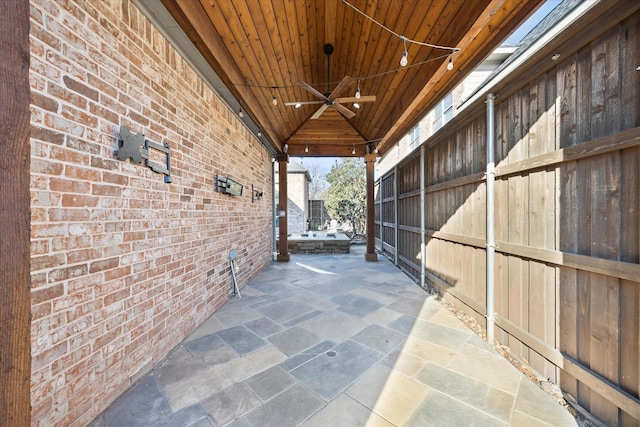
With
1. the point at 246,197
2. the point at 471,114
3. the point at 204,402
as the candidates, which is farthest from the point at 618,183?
the point at 246,197

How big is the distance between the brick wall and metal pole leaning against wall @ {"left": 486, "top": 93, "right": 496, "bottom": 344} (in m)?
3.11

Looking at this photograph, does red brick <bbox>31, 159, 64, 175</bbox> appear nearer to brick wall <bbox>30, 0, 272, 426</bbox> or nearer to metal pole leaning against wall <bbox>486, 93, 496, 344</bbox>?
brick wall <bbox>30, 0, 272, 426</bbox>

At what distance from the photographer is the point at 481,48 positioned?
102 inches

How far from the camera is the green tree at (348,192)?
10.5 meters

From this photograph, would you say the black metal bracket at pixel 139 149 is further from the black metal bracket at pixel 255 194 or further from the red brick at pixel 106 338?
the black metal bracket at pixel 255 194

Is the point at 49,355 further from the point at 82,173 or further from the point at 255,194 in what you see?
the point at 255,194

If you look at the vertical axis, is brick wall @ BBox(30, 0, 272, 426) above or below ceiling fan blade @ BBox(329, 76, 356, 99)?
below

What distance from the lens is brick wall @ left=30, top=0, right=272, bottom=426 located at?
1.34 metres

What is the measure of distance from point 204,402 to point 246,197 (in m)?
3.46

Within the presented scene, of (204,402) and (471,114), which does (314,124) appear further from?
(204,402)

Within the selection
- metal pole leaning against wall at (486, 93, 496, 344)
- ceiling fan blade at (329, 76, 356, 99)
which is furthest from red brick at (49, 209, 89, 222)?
metal pole leaning against wall at (486, 93, 496, 344)

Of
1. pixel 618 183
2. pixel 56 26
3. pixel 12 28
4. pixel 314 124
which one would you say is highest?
pixel 314 124

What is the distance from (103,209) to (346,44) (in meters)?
3.68

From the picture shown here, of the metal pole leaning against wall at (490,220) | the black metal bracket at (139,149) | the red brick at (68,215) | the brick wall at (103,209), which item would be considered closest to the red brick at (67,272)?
the brick wall at (103,209)
